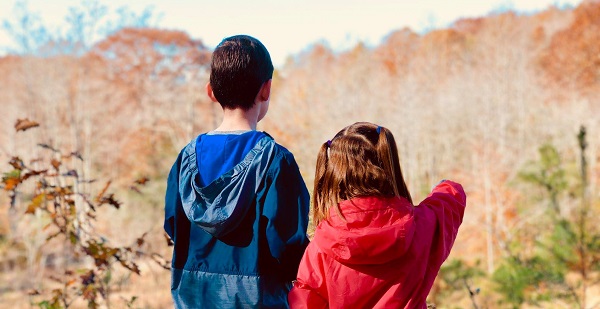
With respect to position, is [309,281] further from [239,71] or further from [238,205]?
[239,71]

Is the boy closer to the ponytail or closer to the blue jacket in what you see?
the blue jacket

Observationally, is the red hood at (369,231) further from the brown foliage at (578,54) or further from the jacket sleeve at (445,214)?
the brown foliage at (578,54)

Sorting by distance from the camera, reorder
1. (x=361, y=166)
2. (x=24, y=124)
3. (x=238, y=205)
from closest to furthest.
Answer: (x=238, y=205) → (x=361, y=166) → (x=24, y=124)

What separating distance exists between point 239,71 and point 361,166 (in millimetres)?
380

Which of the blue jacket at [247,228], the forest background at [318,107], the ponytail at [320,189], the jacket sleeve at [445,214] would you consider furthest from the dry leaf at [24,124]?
the forest background at [318,107]

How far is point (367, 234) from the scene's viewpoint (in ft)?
4.55

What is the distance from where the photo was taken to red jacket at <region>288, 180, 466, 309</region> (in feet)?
4.57

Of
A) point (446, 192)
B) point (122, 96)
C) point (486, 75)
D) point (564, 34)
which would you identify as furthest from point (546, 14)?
point (446, 192)

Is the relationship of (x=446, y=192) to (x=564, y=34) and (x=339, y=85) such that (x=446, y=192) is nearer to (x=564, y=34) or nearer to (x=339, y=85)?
(x=339, y=85)

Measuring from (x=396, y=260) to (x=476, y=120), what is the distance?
2322 cm

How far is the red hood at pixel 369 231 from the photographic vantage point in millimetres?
1384

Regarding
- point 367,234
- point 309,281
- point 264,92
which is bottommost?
point 309,281

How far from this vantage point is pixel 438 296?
32.9 ft

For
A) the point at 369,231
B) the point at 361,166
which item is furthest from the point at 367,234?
the point at 361,166
